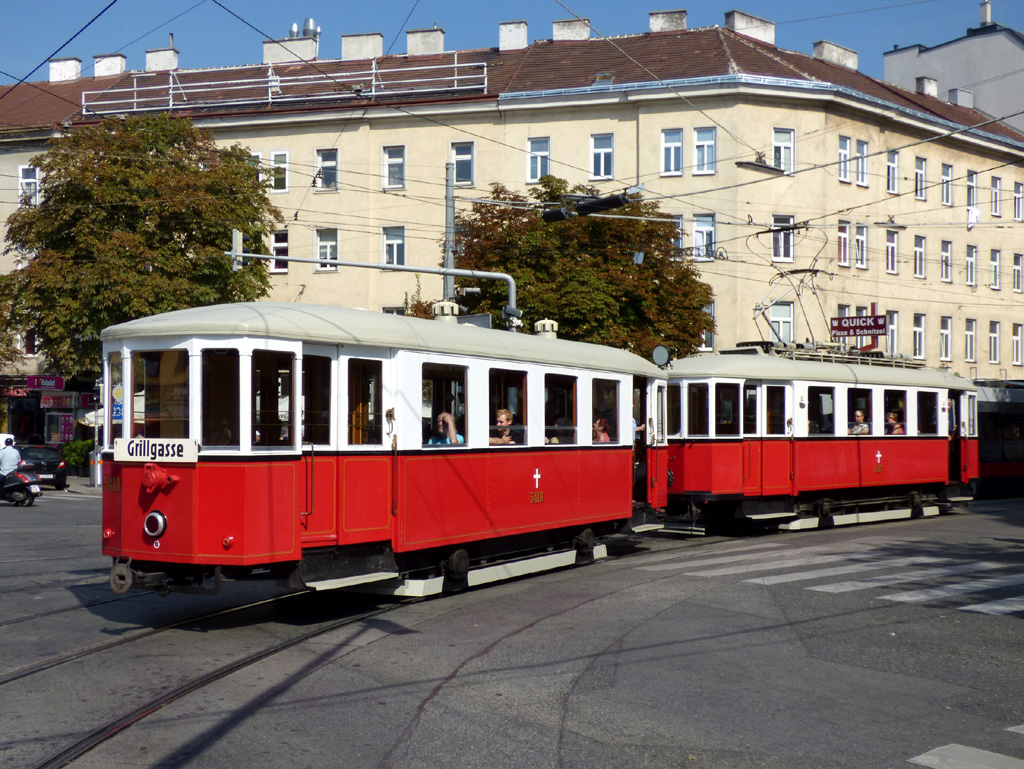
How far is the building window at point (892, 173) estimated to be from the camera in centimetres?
4450

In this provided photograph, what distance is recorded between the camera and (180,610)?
11.8 meters

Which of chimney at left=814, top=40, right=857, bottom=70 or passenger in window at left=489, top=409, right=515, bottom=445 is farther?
chimney at left=814, top=40, right=857, bottom=70

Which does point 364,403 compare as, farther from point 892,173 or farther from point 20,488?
point 892,173

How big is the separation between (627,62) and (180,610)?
34.6 metres

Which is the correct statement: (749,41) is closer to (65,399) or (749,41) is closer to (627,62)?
(627,62)

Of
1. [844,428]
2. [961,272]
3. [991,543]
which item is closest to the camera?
[991,543]

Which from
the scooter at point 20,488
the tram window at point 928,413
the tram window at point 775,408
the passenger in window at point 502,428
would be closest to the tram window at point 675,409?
the tram window at point 775,408

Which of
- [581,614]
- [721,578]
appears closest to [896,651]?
[581,614]

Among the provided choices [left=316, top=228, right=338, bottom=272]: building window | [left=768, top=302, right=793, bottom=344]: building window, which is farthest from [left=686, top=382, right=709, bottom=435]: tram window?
[left=316, top=228, right=338, bottom=272]: building window

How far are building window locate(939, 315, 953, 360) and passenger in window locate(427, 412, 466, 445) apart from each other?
1540 inches

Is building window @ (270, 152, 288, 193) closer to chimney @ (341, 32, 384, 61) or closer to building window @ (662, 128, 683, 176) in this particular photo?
chimney @ (341, 32, 384, 61)

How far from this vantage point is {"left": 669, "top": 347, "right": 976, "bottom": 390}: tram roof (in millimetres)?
20297

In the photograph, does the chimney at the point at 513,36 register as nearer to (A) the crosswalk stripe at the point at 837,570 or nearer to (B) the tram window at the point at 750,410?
(B) the tram window at the point at 750,410

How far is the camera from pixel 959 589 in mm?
13664
